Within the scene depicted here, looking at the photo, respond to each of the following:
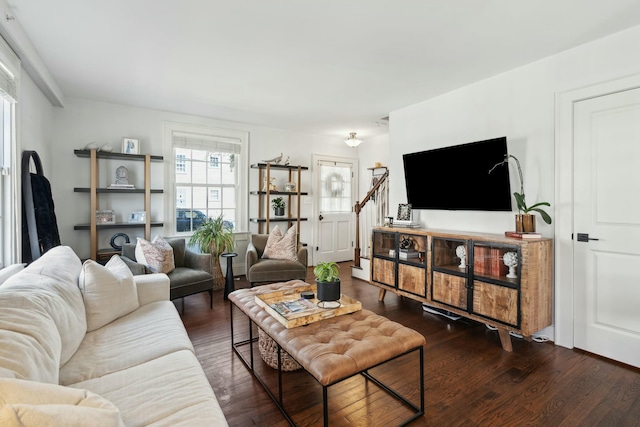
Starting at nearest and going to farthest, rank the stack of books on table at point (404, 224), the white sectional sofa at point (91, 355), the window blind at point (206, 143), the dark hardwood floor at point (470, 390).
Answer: the white sectional sofa at point (91, 355) → the dark hardwood floor at point (470, 390) → the stack of books on table at point (404, 224) → the window blind at point (206, 143)

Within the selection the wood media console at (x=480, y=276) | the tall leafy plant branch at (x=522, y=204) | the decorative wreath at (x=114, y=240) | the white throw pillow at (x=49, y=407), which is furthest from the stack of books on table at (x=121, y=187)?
the tall leafy plant branch at (x=522, y=204)

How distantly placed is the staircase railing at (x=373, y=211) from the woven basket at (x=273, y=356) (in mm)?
2803

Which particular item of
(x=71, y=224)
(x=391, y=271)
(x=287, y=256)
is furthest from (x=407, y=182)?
(x=71, y=224)

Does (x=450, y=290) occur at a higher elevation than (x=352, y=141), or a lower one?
lower

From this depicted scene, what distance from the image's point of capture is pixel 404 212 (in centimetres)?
394

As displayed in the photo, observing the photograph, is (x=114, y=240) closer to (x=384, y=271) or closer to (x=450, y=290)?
(x=384, y=271)

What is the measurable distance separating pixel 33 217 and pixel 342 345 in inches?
110

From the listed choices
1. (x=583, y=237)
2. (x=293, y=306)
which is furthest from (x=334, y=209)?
(x=293, y=306)

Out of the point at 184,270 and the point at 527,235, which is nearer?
the point at 527,235

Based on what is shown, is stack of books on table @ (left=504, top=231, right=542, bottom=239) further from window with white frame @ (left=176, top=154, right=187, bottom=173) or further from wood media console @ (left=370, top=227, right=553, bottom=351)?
window with white frame @ (left=176, top=154, right=187, bottom=173)

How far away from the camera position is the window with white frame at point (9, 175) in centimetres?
242

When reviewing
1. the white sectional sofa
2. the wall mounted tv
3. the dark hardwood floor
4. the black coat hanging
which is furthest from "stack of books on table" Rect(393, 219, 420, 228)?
the black coat hanging

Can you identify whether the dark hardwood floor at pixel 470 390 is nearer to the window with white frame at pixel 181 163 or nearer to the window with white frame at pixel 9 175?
the window with white frame at pixel 9 175

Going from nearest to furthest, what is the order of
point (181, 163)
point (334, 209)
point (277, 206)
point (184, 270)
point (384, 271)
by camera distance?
point (184, 270) → point (384, 271) → point (181, 163) → point (277, 206) → point (334, 209)
